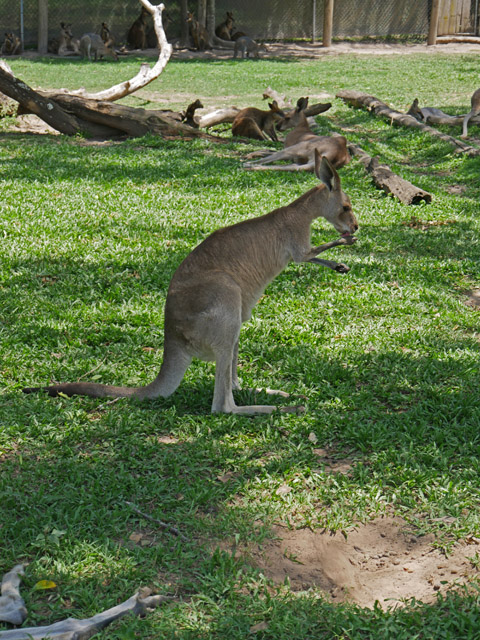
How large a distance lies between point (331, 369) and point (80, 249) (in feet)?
9.00

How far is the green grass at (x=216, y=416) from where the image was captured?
2633 mm

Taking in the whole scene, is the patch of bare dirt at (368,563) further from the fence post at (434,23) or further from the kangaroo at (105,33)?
the fence post at (434,23)

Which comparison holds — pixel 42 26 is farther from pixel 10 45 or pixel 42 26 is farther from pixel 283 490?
pixel 283 490

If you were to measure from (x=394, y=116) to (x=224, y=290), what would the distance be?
33.7 ft

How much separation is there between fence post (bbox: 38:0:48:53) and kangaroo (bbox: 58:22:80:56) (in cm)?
49

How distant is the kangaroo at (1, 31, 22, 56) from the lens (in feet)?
75.5

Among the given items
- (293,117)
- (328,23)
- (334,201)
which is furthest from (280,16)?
(334,201)

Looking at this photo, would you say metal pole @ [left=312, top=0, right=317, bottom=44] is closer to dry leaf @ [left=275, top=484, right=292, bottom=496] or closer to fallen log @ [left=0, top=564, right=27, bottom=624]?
dry leaf @ [left=275, top=484, right=292, bottom=496]

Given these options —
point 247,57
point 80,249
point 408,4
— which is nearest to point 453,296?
point 80,249

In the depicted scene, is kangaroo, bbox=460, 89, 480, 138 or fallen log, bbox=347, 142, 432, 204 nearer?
fallen log, bbox=347, 142, 432, 204

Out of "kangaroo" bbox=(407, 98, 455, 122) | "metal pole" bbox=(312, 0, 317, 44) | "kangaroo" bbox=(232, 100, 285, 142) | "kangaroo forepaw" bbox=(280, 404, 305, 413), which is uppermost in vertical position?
"metal pole" bbox=(312, 0, 317, 44)

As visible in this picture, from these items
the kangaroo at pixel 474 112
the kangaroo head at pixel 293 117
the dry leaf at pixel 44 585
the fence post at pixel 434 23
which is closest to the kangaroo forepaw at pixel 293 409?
the dry leaf at pixel 44 585

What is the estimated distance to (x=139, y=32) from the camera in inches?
997

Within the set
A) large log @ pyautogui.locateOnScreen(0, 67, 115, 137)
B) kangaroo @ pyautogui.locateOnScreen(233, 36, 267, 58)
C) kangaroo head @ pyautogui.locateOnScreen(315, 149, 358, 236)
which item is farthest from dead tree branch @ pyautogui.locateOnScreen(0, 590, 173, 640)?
kangaroo @ pyautogui.locateOnScreen(233, 36, 267, 58)
